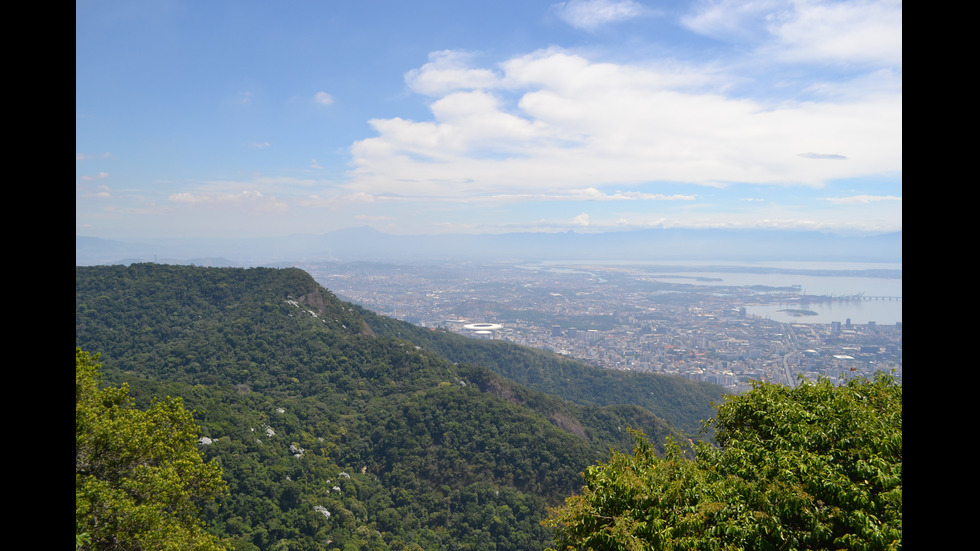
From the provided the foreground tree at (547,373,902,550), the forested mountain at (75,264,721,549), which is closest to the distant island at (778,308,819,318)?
the forested mountain at (75,264,721,549)

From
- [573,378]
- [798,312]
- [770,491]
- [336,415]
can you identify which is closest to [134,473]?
[770,491]

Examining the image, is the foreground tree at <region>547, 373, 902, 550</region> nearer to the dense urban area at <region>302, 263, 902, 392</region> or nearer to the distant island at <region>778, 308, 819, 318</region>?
the dense urban area at <region>302, 263, 902, 392</region>

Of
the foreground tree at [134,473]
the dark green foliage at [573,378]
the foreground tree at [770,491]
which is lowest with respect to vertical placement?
the dark green foliage at [573,378]

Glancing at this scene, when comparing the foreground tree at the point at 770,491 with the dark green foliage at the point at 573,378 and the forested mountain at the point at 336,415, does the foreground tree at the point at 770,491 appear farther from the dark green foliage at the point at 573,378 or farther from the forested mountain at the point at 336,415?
the dark green foliage at the point at 573,378

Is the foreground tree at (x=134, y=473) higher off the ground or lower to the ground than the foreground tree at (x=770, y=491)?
lower

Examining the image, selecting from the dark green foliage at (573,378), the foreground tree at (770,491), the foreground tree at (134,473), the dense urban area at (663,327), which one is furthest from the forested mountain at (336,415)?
the dense urban area at (663,327)

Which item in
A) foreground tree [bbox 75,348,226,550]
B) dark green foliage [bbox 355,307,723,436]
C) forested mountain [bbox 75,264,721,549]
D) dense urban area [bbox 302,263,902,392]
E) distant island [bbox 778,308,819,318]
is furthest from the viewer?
distant island [bbox 778,308,819,318]
